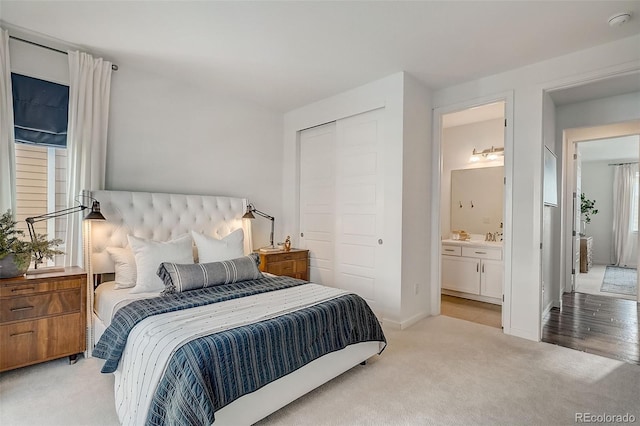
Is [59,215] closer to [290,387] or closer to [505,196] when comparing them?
[290,387]

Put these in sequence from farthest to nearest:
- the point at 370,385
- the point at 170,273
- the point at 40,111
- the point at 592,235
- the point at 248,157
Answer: the point at 592,235, the point at 248,157, the point at 40,111, the point at 170,273, the point at 370,385

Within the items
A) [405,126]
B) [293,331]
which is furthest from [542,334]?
[293,331]

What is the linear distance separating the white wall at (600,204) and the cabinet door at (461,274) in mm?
6057

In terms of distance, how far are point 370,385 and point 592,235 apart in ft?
29.6

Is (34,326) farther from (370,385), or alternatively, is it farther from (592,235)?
(592,235)

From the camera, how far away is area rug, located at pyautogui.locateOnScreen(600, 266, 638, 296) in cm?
526

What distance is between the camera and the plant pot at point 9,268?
7.88ft

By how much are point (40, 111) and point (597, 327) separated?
20.2 ft

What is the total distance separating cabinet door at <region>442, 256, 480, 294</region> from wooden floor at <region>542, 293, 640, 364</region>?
948 mm

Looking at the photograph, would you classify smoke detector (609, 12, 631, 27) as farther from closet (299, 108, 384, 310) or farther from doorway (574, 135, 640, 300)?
doorway (574, 135, 640, 300)

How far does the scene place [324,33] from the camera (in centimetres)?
272

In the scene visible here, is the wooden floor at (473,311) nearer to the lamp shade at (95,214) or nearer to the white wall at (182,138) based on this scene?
the white wall at (182,138)

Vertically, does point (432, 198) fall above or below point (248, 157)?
below

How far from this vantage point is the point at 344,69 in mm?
3436
